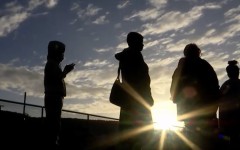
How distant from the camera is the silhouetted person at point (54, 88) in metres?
5.62

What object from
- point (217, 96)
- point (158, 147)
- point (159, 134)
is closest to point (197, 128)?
point (217, 96)

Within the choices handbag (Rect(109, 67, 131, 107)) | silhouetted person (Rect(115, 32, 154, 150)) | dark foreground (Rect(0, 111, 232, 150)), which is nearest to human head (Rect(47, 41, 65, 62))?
dark foreground (Rect(0, 111, 232, 150))

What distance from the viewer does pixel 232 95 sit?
6.97 m

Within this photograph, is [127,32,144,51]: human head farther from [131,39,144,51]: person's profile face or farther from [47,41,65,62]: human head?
[47,41,65,62]: human head

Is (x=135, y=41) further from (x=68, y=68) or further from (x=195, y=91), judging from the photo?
(x=68, y=68)

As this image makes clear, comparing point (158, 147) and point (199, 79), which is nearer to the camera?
point (199, 79)

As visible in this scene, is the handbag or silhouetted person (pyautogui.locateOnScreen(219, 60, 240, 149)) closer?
the handbag

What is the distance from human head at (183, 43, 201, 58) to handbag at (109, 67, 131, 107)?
151 cm

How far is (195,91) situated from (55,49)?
2535 mm

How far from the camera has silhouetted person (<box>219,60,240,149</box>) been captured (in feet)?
22.1

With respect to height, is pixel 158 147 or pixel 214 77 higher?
pixel 214 77

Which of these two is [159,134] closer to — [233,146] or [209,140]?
[233,146]

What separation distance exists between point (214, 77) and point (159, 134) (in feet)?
25.2

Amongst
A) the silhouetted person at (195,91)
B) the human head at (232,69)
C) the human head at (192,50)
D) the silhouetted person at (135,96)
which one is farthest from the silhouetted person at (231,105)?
the silhouetted person at (135,96)
